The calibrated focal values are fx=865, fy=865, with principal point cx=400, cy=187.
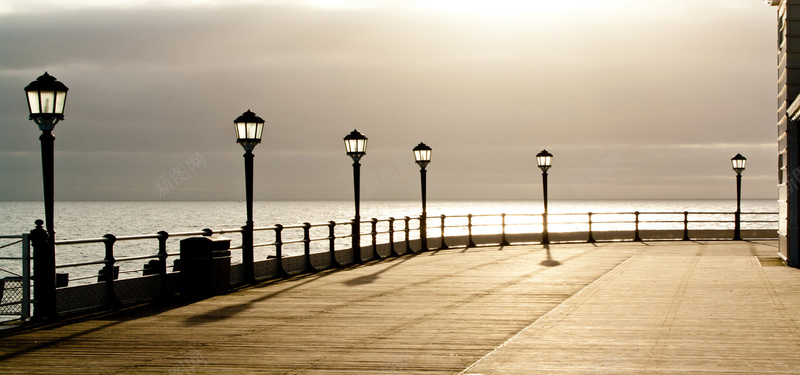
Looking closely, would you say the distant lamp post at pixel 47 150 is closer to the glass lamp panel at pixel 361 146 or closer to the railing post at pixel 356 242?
the railing post at pixel 356 242

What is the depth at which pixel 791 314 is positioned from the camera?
11.7 meters

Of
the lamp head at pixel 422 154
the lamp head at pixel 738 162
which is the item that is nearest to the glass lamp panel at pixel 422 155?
the lamp head at pixel 422 154

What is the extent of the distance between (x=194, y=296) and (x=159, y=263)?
31.0 inches

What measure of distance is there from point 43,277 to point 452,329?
5529 millimetres

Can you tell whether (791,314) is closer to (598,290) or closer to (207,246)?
(598,290)

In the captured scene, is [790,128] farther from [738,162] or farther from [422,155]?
[738,162]

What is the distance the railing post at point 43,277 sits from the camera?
11484mm

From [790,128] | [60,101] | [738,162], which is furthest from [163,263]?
[738,162]

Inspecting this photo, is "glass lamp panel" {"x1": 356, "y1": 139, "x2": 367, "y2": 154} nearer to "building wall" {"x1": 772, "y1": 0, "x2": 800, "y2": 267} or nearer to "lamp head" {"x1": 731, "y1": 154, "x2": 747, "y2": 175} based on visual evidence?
"building wall" {"x1": 772, "y1": 0, "x2": 800, "y2": 267}

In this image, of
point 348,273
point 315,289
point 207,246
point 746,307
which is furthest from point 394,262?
point 746,307

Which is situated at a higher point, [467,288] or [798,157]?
[798,157]

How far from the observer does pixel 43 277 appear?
11555 millimetres

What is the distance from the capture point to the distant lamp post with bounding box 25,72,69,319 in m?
11.6

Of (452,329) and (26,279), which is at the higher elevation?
(26,279)
